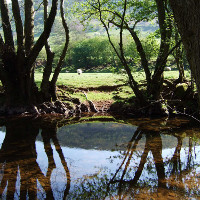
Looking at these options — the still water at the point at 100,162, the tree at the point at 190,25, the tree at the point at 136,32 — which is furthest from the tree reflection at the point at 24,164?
the tree at the point at 136,32

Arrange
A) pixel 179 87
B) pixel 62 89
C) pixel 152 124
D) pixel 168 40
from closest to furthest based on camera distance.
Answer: pixel 152 124 < pixel 168 40 < pixel 179 87 < pixel 62 89

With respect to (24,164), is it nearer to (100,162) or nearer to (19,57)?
(100,162)

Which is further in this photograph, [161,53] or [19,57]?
[19,57]

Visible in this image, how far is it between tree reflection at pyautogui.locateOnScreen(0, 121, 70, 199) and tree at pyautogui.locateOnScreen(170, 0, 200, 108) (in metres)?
4.47

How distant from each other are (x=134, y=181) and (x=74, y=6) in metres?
14.2

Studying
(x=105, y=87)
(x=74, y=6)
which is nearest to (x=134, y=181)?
(x=74, y=6)

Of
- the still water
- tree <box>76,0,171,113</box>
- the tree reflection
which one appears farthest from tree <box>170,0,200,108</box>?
tree <box>76,0,171,113</box>

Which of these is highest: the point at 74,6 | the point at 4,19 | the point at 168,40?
the point at 74,6

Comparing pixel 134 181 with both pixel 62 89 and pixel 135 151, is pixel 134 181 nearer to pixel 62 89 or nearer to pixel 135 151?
pixel 135 151

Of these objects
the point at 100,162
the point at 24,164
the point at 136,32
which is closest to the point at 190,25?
the point at 100,162

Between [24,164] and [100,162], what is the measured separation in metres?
2.44

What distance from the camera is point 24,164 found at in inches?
339

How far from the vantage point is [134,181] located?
7457mm

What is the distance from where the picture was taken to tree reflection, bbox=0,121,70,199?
6707 mm
